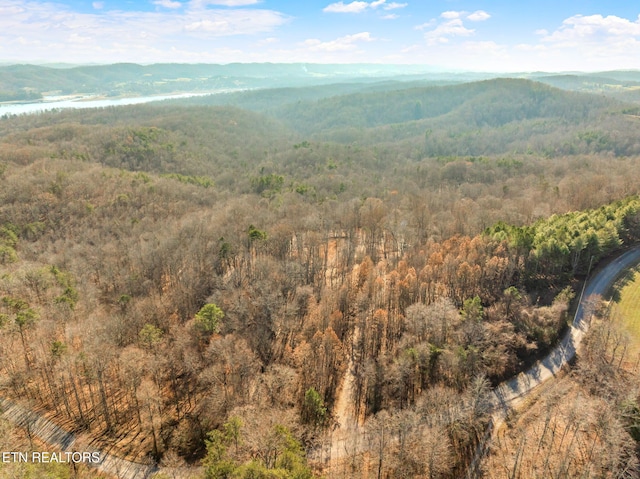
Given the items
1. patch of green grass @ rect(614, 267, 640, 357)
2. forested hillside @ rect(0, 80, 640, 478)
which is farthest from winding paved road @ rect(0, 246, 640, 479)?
patch of green grass @ rect(614, 267, 640, 357)

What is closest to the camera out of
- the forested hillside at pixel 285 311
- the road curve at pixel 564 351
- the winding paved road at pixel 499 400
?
the winding paved road at pixel 499 400

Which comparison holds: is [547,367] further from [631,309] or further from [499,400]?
[631,309]

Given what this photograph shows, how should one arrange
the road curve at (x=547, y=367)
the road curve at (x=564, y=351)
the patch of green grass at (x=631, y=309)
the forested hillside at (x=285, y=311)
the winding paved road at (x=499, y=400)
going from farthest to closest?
1. the patch of green grass at (x=631, y=309)
2. the road curve at (x=564, y=351)
3. the road curve at (x=547, y=367)
4. the forested hillside at (x=285, y=311)
5. the winding paved road at (x=499, y=400)

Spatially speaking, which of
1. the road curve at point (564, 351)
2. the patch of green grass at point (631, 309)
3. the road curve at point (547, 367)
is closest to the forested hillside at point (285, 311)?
the road curve at point (547, 367)

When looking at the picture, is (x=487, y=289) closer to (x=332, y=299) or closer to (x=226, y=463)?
(x=332, y=299)

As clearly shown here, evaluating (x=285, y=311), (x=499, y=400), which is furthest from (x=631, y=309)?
(x=285, y=311)

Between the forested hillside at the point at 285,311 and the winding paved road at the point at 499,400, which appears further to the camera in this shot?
the forested hillside at the point at 285,311

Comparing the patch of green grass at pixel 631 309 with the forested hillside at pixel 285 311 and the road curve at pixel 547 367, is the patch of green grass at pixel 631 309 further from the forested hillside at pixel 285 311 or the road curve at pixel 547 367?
the forested hillside at pixel 285 311

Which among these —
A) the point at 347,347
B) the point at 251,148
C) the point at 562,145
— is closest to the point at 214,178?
the point at 251,148
